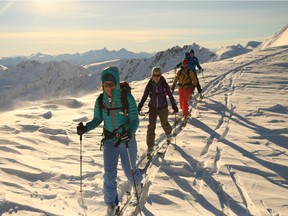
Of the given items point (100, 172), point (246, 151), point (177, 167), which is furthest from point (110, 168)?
point (246, 151)

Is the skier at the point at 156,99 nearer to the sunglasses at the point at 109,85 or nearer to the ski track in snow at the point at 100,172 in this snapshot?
the ski track in snow at the point at 100,172

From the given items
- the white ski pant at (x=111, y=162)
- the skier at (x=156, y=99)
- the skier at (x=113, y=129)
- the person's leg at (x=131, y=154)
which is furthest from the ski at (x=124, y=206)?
the skier at (x=156, y=99)

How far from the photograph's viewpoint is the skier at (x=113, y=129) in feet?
18.9

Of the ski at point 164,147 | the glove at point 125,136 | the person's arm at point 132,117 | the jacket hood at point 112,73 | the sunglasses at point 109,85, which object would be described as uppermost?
the jacket hood at point 112,73

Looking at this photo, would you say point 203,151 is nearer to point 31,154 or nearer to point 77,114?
point 31,154

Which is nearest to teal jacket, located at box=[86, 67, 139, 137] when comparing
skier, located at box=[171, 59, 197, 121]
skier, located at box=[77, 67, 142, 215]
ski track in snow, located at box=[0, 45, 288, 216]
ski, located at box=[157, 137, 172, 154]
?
skier, located at box=[77, 67, 142, 215]

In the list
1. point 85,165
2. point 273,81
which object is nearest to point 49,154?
point 85,165

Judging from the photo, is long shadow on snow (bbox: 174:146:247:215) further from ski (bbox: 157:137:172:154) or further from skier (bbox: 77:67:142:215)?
skier (bbox: 77:67:142:215)

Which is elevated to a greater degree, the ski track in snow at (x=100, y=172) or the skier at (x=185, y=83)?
the skier at (x=185, y=83)

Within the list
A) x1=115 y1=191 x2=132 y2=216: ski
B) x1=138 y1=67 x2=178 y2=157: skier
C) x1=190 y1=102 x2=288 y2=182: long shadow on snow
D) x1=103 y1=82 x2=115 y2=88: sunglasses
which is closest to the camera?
x1=103 y1=82 x2=115 y2=88: sunglasses

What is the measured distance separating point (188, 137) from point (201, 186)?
3759mm

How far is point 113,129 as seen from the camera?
6.00 meters

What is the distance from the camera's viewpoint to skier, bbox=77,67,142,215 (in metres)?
5.75

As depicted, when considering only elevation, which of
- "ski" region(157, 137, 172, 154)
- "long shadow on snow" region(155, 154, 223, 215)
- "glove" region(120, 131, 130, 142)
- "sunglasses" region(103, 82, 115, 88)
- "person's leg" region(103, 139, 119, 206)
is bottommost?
"ski" region(157, 137, 172, 154)
